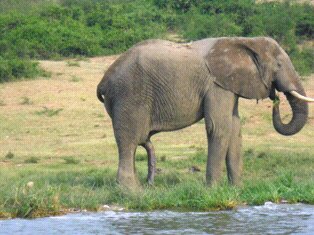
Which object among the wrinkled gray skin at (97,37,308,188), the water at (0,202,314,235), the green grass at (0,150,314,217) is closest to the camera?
the water at (0,202,314,235)

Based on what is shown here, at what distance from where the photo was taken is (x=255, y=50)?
46.9 ft

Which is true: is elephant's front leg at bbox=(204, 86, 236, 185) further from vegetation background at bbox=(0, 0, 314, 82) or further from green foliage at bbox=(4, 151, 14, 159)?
vegetation background at bbox=(0, 0, 314, 82)

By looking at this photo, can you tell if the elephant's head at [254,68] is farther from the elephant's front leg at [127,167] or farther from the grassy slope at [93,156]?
the elephant's front leg at [127,167]

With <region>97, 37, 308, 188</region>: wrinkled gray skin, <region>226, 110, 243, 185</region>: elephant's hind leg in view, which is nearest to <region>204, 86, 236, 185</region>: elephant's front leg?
<region>97, 37, 308, 188</region>: wrinkled gray skin

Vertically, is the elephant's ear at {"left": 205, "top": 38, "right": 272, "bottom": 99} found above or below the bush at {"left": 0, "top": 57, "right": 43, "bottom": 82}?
above

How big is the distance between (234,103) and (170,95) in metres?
0.75

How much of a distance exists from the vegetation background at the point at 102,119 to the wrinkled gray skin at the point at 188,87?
0.57 m

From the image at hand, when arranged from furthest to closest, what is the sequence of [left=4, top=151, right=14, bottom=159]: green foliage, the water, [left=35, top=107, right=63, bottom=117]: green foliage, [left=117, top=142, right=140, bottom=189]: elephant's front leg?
1. [left=35, top=107, right=63, bottom=117]: green foliage
2. [left=4, top=151, right=14, bottom=159]: green foliage
3. [left=117, top=142, right=140, bottom=189]: elephant's front leg
4. the water

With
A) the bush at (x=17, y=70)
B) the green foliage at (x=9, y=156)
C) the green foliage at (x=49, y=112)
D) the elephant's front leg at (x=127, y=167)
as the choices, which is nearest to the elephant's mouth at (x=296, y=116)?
the elephant's front leg at (x=127, y=167)

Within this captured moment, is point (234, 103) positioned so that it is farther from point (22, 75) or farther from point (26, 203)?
point (22, 75)

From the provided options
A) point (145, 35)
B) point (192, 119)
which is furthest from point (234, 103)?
point (145, 35)

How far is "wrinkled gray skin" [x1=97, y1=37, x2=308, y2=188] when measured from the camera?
1406 cm

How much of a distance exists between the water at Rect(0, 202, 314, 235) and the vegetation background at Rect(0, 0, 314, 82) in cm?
977

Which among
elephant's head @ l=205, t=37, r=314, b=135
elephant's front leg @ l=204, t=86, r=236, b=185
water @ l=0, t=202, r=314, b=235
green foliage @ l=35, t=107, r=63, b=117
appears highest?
elephant's head @ l=205, t=37, r=314, b=135
